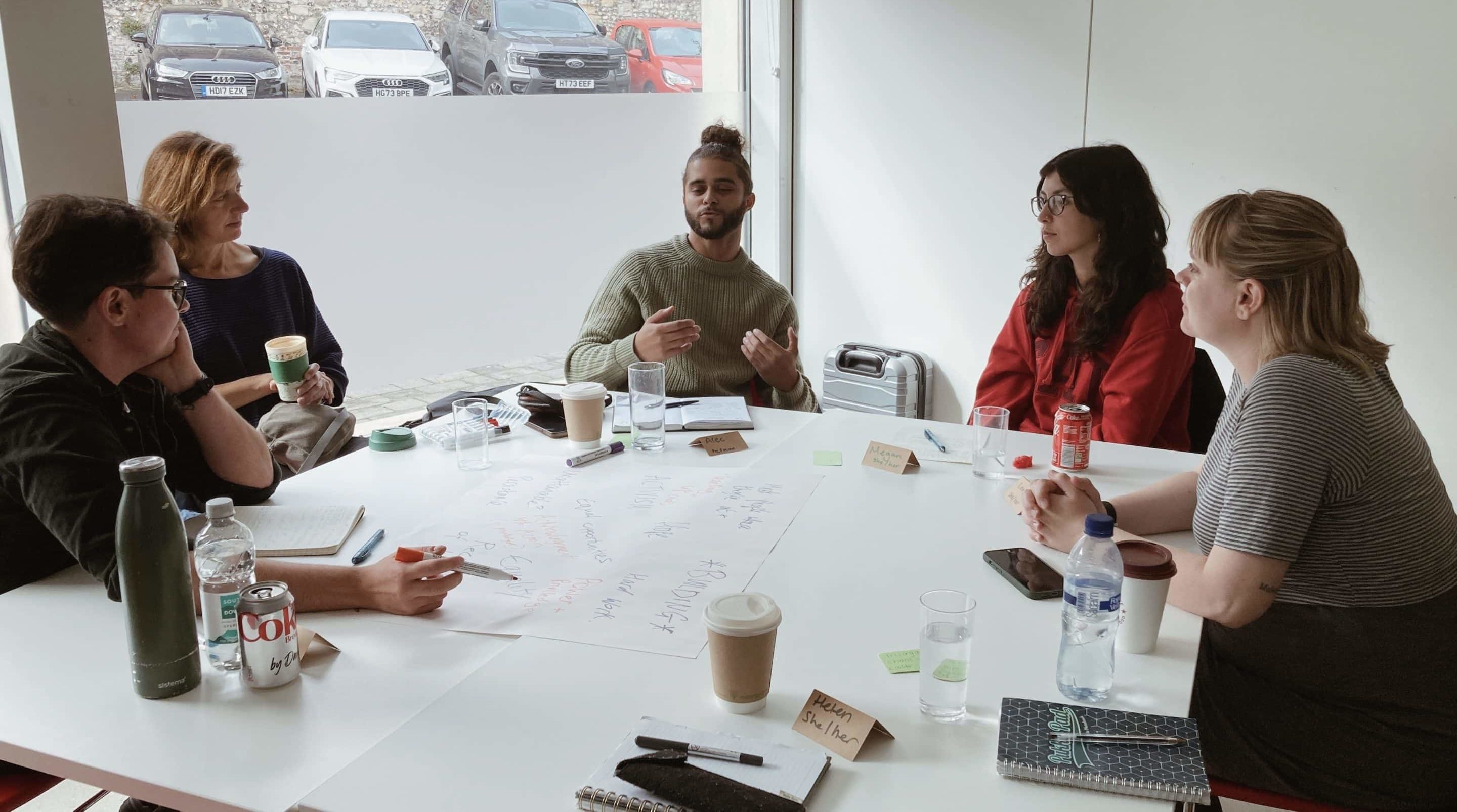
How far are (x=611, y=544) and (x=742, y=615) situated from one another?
555 mm

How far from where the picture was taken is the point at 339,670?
1.30 m

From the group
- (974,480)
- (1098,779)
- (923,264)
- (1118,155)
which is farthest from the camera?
(923,264)

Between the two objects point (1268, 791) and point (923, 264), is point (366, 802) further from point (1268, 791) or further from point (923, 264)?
point (923, 264)

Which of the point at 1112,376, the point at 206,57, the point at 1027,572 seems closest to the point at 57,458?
the point at 1027,572

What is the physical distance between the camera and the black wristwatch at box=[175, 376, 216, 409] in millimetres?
1821

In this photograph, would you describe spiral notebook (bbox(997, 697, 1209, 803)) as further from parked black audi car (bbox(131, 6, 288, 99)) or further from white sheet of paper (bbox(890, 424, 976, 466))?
parked black audi car (bbox(131, 6, 288, 99))

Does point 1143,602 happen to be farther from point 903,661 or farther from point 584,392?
point 584,392

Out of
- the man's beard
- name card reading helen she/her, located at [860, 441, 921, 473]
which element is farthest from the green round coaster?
the man's beard

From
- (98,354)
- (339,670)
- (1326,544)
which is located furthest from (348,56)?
(1326,544)

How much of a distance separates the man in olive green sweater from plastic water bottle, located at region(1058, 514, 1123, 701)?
159 cm

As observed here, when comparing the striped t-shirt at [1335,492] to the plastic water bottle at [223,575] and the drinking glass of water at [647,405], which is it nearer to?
the drinking glass of water at [647,405]

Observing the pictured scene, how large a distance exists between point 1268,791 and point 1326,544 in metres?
0.37

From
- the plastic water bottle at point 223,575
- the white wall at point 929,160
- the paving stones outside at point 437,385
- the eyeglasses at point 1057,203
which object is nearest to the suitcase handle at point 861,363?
the white wall at point 929,160

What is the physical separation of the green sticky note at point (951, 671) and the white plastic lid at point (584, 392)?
45.7 inches
